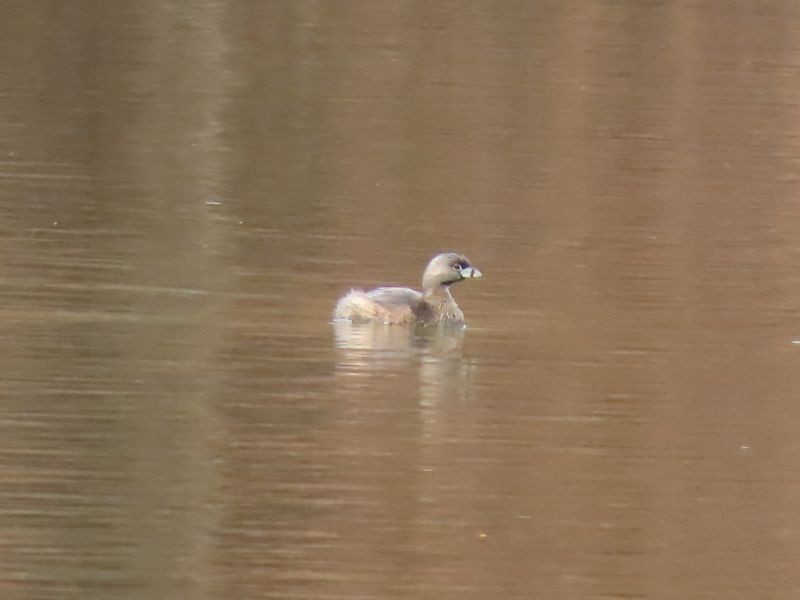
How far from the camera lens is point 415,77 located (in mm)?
27078

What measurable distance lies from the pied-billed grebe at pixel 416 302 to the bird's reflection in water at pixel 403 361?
2.3 inches

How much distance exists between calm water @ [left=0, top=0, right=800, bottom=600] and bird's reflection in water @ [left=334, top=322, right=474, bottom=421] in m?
0.03

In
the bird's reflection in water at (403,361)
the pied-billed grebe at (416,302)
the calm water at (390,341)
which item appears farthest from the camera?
the pied-billed grebe at (416,302)

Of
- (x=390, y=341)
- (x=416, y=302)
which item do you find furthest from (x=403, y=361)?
(x=416, y=302)

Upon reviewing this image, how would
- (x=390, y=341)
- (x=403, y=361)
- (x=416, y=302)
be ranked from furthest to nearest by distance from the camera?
(x=416, y=302) → (x=390, y=341) → (x=403, y=361)

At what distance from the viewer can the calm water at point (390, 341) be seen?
8555 mm

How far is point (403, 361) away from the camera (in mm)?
12180

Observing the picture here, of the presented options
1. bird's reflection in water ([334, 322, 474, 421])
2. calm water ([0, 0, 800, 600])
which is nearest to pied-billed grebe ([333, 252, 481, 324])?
bird's reflection in water ([334, 322, 474, 421])

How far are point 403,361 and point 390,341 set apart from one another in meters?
0.63

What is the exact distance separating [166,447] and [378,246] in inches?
244

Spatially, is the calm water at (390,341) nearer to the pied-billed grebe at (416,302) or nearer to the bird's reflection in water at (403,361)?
the bird's reflection in water at (403,361)

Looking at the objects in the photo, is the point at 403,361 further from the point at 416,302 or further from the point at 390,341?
the point at 416,302

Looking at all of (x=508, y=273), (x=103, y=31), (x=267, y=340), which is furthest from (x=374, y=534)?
(x=103, y=31)

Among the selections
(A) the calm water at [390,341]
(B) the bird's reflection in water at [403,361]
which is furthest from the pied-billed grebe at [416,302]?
(A) the calm water at [390,341]
